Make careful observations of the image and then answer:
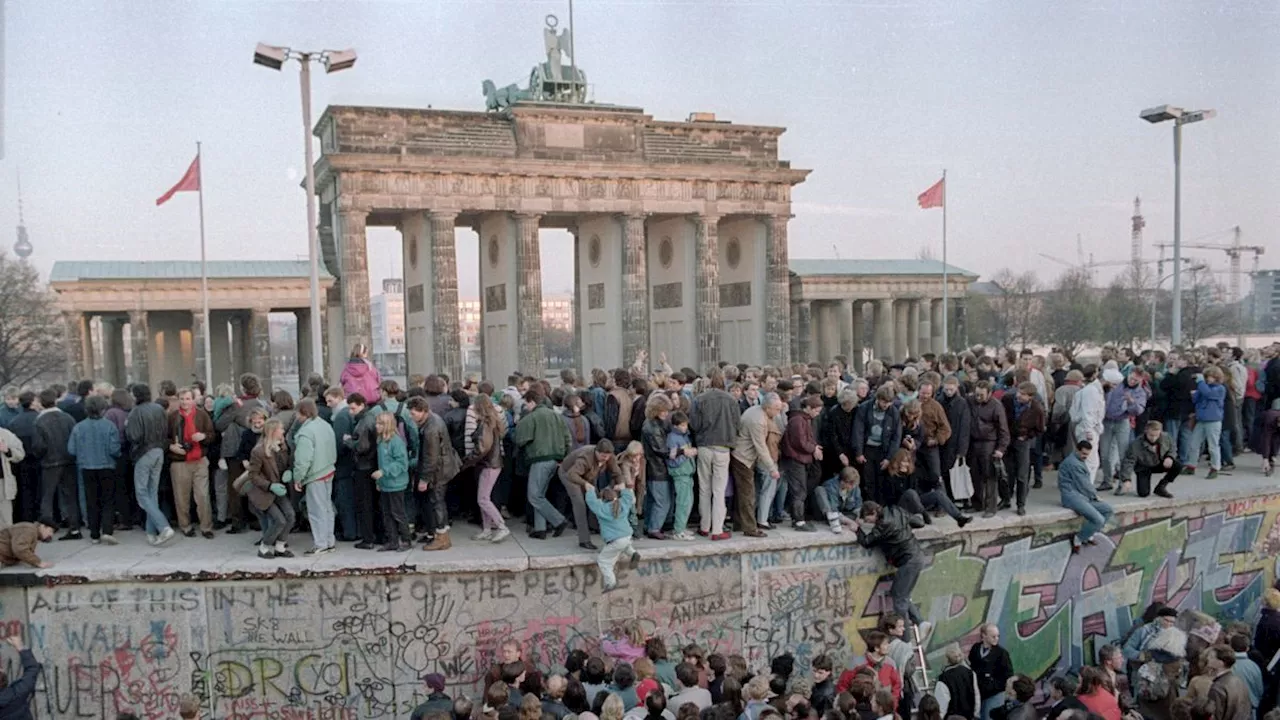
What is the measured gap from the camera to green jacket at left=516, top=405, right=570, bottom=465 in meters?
10.8

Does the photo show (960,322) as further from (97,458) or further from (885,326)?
(97,458)

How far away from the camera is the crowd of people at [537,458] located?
1017cm

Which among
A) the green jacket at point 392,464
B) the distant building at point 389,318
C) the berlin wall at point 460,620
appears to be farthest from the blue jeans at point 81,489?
the distant building at point 389,318

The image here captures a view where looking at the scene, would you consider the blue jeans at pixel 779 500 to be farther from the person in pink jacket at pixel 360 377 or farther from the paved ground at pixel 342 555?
the person in pink jacket at pixel 360 377

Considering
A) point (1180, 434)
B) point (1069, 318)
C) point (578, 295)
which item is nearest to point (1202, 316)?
point (1069, 318)

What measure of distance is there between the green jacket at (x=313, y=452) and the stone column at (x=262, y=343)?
71.8ft

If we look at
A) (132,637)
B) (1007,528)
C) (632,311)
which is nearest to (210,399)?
(132,637)

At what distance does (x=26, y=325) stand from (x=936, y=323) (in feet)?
150

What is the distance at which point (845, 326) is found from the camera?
47219 millimetres

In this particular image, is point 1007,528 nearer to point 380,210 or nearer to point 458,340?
point 458,340

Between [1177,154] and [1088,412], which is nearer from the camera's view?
[1088,412]

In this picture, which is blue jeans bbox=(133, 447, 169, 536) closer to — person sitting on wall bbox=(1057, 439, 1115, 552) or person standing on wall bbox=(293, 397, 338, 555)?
person standing on wall bbox=(293, 397, 338, 555)

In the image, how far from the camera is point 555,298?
182875mm

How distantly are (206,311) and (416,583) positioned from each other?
21494 millimetres
